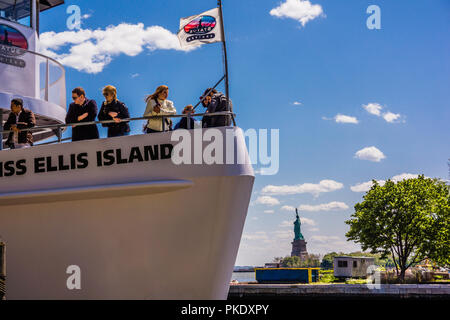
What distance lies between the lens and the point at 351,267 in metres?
42.2

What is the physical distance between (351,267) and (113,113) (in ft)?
122

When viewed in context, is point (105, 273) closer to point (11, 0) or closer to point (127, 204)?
point (127, 204)

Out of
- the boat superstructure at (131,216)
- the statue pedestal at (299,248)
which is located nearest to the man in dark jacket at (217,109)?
the boat superstructure at (131,216)

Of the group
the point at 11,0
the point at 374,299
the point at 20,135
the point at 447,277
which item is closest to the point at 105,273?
the point at 20,135

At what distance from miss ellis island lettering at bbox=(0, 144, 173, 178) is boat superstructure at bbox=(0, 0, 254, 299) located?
1 cm

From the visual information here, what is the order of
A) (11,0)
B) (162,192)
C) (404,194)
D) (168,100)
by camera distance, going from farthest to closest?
1. (404,194)
2. (11,0)
3. (168,100)
4. (162,192)

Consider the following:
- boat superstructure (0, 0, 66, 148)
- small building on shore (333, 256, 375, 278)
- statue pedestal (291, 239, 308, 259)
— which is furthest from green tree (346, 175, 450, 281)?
statue pedestal (291, 239, 308, 259)

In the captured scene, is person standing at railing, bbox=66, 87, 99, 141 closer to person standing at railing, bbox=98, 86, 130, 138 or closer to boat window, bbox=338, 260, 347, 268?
person standing at railing, bbox=98, 86, 130, 138

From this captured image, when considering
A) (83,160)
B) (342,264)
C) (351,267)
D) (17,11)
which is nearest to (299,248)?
(342,264)

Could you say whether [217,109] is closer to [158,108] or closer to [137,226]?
[158,108]

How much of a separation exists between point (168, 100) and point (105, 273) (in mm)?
2733

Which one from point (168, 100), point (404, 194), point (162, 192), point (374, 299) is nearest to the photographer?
point (162, 192)

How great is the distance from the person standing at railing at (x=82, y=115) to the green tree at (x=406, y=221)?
35.7 m

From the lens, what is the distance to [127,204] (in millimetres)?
7453
